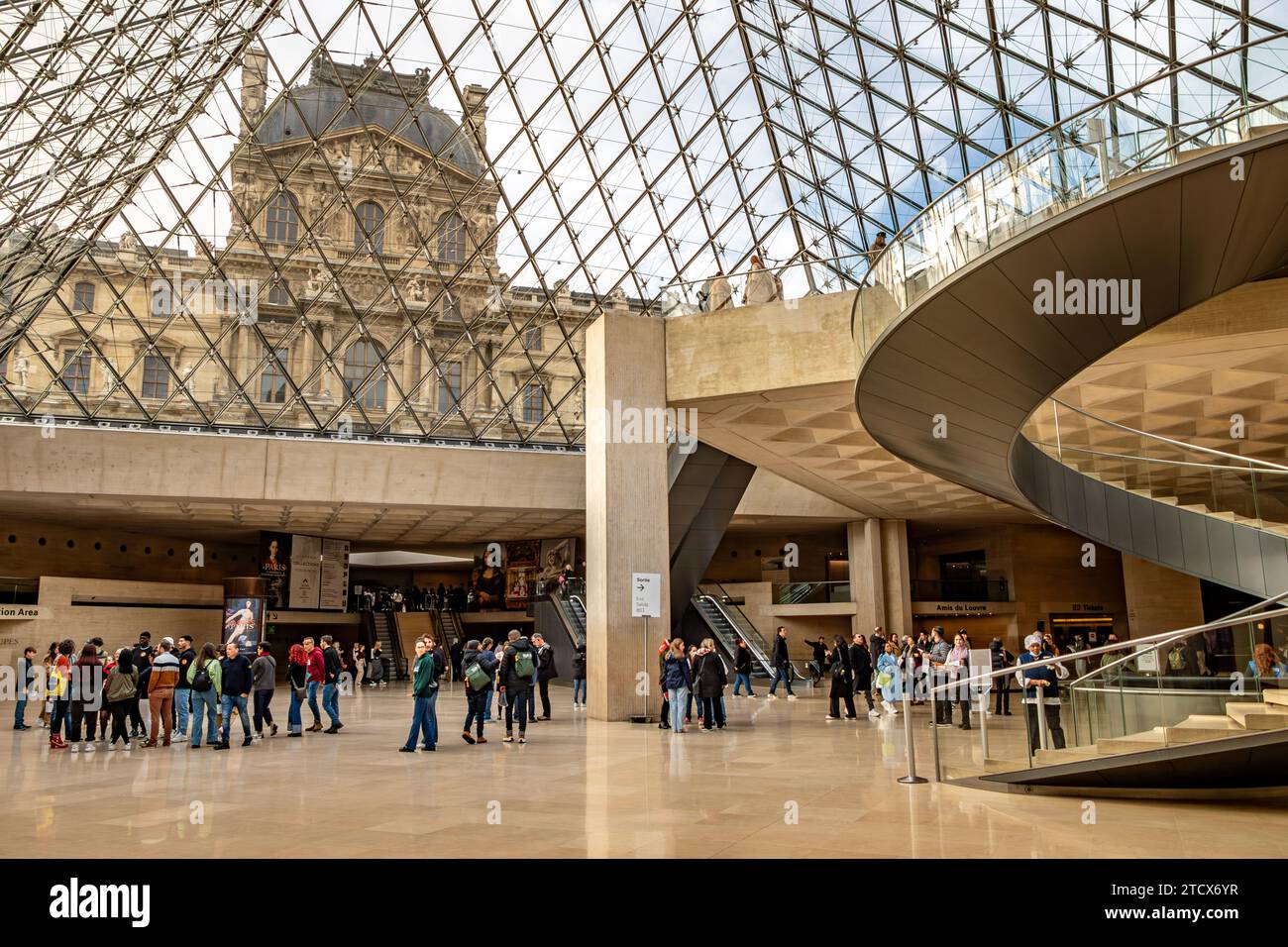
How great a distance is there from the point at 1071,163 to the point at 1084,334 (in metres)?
1.73

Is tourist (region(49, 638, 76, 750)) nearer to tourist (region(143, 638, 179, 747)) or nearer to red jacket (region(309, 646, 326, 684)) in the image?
tourist (region(143, 638, 179, 747))

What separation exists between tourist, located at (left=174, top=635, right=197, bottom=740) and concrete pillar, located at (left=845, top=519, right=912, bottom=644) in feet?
75.9

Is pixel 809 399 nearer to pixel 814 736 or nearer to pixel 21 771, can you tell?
pixel 814 736

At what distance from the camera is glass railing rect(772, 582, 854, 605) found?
3225 centimetres

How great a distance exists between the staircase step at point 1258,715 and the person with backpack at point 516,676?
25.8 feet

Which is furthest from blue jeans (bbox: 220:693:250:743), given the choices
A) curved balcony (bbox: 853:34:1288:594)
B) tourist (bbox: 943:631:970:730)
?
curved balcony (bbox: 853:34:1288:594)

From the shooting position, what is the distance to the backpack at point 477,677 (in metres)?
11.8

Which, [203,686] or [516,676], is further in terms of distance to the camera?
[516,676]

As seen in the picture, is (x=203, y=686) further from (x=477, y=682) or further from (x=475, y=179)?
(x=475, y=179)

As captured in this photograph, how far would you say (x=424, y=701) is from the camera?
11070 mm

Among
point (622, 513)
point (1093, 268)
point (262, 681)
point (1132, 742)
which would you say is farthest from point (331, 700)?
point (1093, 268)

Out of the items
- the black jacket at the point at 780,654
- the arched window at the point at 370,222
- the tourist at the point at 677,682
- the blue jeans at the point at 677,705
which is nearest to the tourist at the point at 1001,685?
the tourist at the point at 677,682

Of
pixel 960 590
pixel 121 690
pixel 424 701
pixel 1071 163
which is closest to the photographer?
pixel 1071 163

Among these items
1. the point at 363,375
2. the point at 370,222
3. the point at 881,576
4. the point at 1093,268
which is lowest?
the point at 881,576
